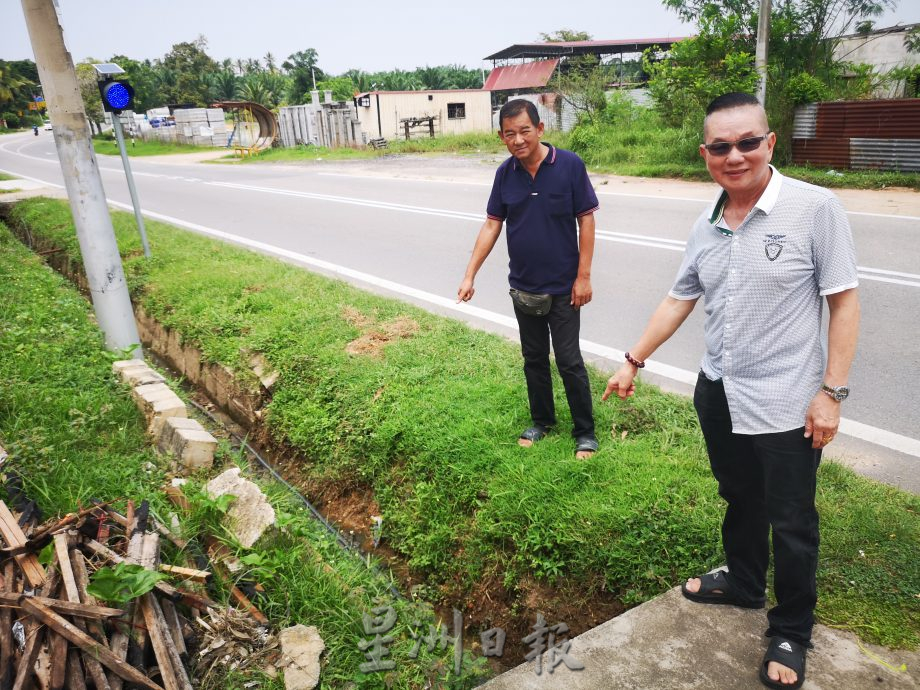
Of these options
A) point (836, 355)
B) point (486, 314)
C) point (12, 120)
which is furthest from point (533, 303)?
point (12, 120)

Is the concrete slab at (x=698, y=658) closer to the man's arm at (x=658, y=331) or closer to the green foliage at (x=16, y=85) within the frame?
the man's arm at (x=658, y=331)

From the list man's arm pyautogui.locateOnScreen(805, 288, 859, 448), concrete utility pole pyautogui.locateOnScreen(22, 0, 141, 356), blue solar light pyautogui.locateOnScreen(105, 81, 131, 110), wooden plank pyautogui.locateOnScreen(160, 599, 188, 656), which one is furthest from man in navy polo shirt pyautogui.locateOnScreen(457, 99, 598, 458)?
blue solar light pyautogui.locateOnScreen(105, 81, 131, 110)

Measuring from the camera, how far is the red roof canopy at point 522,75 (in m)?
34.0

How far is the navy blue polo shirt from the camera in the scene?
335 centimetres

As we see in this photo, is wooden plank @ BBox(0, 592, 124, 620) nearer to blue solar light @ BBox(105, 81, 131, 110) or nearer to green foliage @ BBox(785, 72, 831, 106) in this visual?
blue solar light @ BBox(105, 81, 131, 110)

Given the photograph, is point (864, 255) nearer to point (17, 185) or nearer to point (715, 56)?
point (715, 56)

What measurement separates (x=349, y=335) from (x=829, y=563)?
3840 millimetres

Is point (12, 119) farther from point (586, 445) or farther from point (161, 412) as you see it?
point (586, 445)

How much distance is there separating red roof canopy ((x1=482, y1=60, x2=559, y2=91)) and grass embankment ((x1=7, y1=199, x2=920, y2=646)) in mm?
30105

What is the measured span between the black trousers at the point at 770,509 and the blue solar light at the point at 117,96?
24.1ft

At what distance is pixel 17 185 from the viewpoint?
20469mm

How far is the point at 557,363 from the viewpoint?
3.58 m

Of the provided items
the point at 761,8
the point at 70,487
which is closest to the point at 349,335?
the point at 70,487

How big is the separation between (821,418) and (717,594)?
3.11 feet
